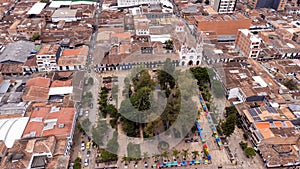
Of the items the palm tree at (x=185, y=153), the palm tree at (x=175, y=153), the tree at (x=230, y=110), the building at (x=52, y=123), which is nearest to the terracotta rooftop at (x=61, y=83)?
the building at (x=52, y=123)

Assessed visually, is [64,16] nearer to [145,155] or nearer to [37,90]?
[37,90]

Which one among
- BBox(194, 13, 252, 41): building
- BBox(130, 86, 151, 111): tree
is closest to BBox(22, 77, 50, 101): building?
BBox(130, 86, 151, 111): tree

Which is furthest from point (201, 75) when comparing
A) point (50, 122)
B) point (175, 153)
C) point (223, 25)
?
point (50, 122)

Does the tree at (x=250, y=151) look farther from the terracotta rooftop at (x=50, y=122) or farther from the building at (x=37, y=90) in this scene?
the building at (x=37, y=90)

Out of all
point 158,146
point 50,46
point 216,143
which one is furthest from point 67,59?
point 216,143

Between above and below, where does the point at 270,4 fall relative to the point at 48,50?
above

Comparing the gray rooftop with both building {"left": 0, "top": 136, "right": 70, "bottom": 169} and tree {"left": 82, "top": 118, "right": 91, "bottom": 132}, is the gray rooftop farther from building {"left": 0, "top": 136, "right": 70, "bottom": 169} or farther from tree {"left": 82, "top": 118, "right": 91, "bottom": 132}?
building {"left": 0, "top": 136, "right": 70, "bottom": 169}

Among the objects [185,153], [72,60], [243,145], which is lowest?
[243,145]
